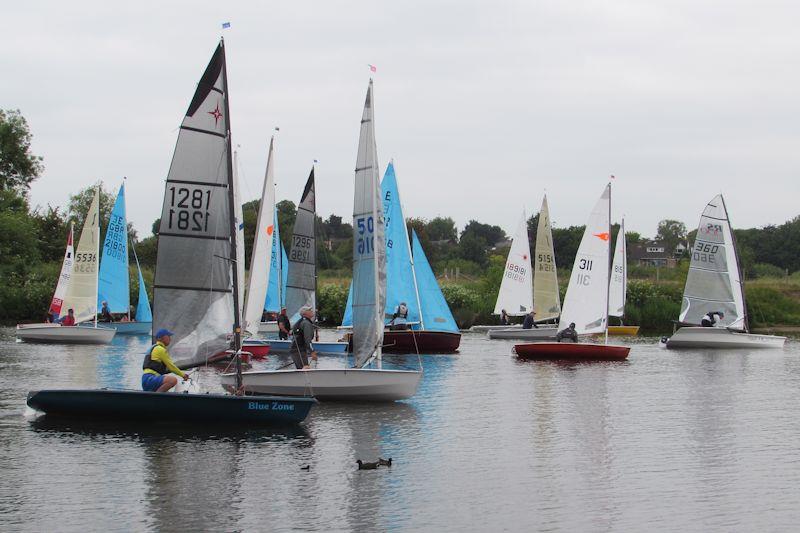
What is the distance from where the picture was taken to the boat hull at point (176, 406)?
1778 centimetres

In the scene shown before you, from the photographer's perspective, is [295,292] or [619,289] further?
[619,289]

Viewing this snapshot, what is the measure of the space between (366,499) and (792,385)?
693 inches

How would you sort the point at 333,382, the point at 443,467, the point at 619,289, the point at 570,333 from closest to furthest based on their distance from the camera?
1. the point at 443,467
2. the point at 333,382
3. the point at 570,333
4. the point at 619,289

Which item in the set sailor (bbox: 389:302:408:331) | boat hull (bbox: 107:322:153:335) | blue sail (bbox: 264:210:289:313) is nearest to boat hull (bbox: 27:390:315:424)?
sailor (bbox: 389:302:408:331)

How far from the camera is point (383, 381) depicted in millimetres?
21312

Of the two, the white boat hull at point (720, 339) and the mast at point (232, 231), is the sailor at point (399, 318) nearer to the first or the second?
the white boat hull at point (720, 339)

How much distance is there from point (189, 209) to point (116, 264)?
93.3ft

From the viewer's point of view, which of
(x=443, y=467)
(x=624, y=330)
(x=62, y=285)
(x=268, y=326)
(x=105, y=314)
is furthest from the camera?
(x=624, y=330)

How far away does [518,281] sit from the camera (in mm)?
51969

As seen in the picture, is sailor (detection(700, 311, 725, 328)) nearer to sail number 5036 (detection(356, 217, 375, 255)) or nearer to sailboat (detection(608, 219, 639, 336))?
sailboat (detection(608, 219, 639, 336))

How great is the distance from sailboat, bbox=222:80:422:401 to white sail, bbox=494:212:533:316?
30.4m

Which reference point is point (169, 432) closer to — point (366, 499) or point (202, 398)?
point (202, 398)

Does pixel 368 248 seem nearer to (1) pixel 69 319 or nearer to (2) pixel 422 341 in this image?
(2) pixel 422 341

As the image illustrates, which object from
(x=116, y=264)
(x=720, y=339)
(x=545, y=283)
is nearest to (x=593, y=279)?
(x=720, y=339)
